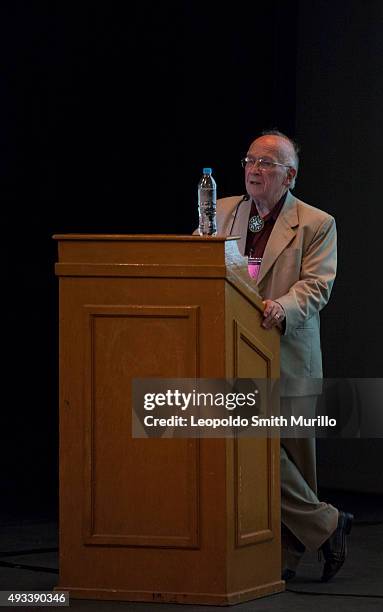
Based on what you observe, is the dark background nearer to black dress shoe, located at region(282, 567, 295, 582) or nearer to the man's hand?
black dress shoe, located at region(282, 567, 295, 582)

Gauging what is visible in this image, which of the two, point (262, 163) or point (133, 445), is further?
point (262, 163)

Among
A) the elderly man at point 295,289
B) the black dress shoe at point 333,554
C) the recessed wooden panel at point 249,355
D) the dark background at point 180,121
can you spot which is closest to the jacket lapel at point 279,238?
the elderly man at point 295,289

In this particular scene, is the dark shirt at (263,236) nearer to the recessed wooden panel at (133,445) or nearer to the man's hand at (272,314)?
the man's hand at (272,314)

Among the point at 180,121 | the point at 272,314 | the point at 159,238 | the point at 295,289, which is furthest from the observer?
the point at 180,121

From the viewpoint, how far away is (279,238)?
468 centimetres

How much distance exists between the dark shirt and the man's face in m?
0.04

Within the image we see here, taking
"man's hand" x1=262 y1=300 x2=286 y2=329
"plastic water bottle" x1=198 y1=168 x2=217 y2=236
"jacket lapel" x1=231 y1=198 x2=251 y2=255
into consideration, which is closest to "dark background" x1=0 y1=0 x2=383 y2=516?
"jacket lapel" x1=231 y1=198 x2=251 y2=255

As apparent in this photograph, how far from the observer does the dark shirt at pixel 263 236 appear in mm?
4766

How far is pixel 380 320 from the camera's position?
22.6 feet

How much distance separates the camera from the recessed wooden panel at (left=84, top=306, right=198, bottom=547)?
4.02 metres

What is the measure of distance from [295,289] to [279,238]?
0.23 meters

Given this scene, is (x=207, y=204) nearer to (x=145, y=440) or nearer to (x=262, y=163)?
(x=262, y=163)

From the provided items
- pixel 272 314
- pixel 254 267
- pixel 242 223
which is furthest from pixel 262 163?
pixel 272 314

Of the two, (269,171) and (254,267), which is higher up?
(269,171)
